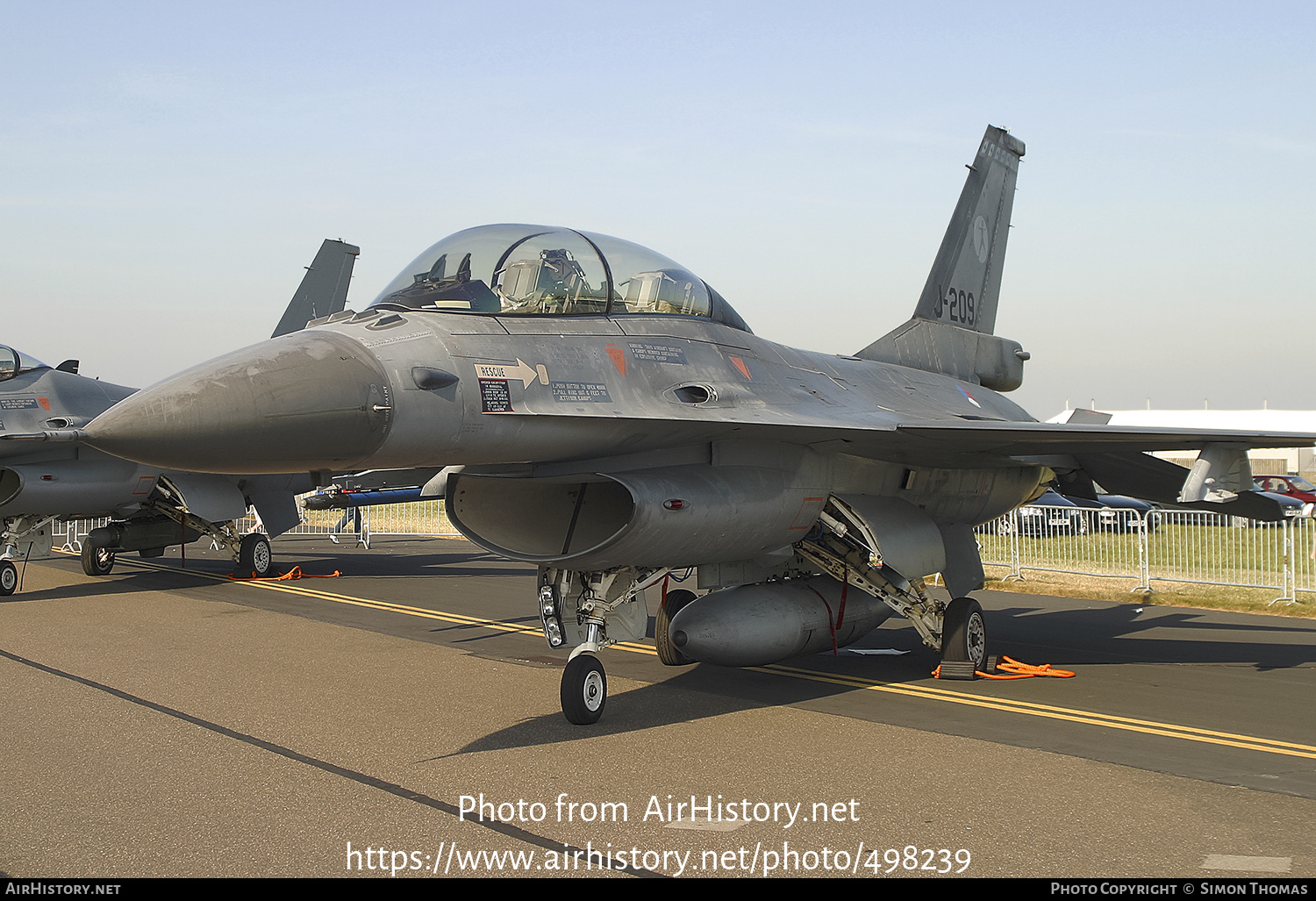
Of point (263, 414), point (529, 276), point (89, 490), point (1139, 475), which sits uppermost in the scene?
point (529, 276)

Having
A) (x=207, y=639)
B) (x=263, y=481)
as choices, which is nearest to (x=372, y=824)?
(x=207, y=639)

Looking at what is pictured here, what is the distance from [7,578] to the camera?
15117mm

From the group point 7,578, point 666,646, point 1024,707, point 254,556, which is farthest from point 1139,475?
point 7,578

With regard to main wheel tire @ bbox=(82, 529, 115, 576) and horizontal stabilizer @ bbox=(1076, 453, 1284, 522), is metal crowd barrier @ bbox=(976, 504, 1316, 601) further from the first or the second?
main wheel tire @ bbox=(82, 529, 115, 576)

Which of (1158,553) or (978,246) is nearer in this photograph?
(978,246)

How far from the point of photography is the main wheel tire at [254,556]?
1783 cm

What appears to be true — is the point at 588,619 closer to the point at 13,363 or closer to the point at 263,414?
the point at 263,414

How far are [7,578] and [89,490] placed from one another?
1648mm

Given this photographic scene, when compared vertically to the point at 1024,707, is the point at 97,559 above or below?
above

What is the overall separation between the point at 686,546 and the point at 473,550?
17.7 m

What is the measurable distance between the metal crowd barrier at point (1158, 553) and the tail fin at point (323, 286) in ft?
44.7

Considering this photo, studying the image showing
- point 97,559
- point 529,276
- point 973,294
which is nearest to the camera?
point 529,276

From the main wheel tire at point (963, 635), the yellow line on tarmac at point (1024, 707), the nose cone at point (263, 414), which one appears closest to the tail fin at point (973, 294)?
the main wheel tire at point (963, 635)

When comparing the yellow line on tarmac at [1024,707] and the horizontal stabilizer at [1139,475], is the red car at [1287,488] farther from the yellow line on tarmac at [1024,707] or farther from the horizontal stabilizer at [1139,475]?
the yellow line on tarmac at [1024,707]
